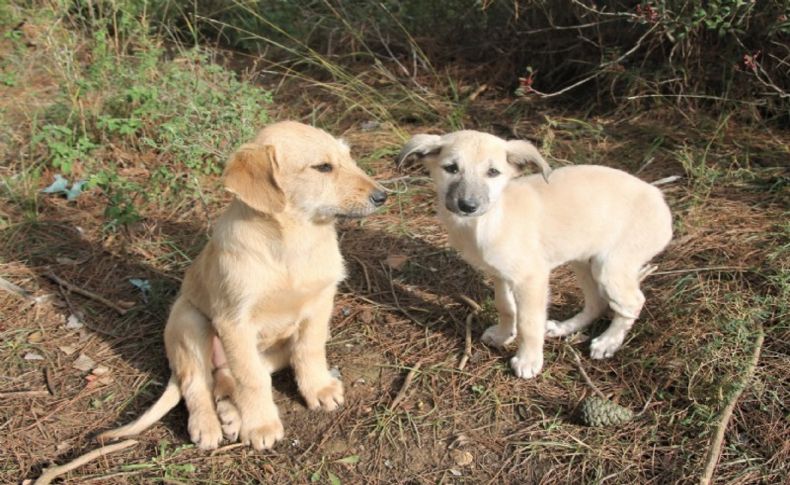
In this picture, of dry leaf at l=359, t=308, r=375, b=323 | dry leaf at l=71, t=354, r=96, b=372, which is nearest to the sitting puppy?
dry leaf at l=359, t=308, r=375, b=323

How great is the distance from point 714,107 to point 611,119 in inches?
31.6

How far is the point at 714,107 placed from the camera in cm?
575

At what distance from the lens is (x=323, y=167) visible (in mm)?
3240

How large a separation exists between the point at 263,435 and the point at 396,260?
1.70 m

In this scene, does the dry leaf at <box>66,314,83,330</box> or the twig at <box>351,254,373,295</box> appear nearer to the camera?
the dry leaf at <box>66,314,83,330</box>

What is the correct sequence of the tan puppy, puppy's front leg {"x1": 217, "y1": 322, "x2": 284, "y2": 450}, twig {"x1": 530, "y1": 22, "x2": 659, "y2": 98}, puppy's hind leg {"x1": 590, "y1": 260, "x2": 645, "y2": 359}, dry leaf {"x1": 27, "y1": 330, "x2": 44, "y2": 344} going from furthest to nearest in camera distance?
twig {"x1": 530, "y1": 22, "x2": 659, "y2": 98} → dry leaf {"x1": 27, "y1": 330, "x2": 44, "y2": 344} → puppy's hind leg {"x1": 590, "y1": 260, "x2": 645, "y2": 359} → puppy's front leg {"x1": 217, "y1": 322, "x2": 284, "y2": 450} → the tan puppy

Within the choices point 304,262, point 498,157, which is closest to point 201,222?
point 304,262

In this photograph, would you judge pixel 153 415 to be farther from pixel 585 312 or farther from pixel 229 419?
pixel 585 312

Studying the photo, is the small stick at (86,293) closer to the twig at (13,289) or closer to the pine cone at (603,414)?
the twig at (13,289)

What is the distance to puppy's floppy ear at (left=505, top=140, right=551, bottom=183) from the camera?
3600 millimetres

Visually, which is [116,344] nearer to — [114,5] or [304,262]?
[304,262]

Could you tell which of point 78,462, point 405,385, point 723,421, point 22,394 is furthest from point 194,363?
point 723,421

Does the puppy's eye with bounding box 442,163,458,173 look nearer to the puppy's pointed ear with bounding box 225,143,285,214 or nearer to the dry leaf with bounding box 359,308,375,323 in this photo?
the puppy's pointed ear with bounding box 225,143,285,214

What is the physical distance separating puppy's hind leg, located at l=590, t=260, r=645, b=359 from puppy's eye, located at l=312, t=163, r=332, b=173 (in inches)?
64.1
